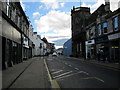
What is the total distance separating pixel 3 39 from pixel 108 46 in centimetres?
1682

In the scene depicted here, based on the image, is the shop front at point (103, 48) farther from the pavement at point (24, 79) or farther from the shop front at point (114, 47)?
the pavement at point (24, 79)

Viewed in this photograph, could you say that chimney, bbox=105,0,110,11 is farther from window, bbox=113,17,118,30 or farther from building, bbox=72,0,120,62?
window, bbox=113,17,118,30

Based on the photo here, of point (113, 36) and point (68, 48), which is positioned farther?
point (68, 48)

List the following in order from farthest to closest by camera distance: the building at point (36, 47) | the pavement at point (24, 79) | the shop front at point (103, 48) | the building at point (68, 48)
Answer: the building at point (36, 47)
the building at point (68, 48)
the shop front at point (103, 48)
the pavement at point (24, 79)

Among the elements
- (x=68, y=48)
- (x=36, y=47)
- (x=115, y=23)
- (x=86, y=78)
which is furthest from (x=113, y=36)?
(x=36, y=47)

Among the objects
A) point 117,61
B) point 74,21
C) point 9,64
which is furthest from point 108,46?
point 74,21

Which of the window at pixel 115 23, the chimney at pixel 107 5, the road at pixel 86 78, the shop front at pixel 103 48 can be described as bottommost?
the road at pixel 86 78

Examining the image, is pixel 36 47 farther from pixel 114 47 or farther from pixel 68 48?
pixel 114 47

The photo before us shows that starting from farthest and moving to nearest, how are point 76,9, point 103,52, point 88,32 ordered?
point 76,9, point 88,32, point 103,52

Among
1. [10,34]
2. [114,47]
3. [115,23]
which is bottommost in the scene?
[114,47]

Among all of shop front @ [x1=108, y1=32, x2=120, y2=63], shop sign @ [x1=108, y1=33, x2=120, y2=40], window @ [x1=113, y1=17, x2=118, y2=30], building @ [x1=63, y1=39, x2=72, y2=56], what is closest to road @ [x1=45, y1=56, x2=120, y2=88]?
shop sign @ [x1=108, y1=33, x2=120, y2=40]

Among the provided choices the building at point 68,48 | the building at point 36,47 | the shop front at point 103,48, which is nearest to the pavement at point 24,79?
the shop front at point 103,48

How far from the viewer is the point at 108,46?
1051 inches

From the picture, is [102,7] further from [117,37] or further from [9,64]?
[9,64]
